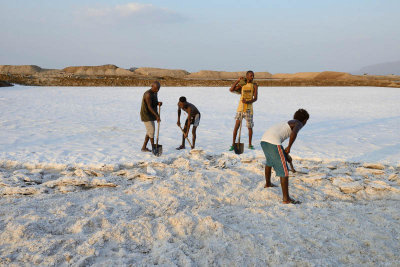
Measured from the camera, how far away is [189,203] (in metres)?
4.19

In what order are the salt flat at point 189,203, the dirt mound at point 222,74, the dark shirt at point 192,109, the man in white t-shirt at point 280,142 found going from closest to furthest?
the salt flat at point 189,203, the man in white t-shirt at point 280,142, the dark shirt at point 192,109, the dirt mound at point 222,74

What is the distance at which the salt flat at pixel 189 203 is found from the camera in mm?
2912

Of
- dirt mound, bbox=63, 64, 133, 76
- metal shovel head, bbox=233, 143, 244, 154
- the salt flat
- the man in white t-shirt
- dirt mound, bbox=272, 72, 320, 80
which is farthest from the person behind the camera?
dirt mound, bbox=272, 72, 320, 80

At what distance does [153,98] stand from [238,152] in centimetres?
213

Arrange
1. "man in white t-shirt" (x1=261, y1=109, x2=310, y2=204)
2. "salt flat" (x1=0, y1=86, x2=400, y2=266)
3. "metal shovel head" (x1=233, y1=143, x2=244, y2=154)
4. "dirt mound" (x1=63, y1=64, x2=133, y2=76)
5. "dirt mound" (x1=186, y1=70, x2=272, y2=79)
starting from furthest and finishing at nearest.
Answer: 1. "dirt mound" (x1=186, y1=70, x2=272, y2=79)
2. "dirt mound" (x1=63, y1=64, x2=133, y2=76)
3. "metal shovel head" (x1=233, y1=143, x2=244, y2=154)
4. "man in white t-shirt" (x1=261, y1=109, x2=310, y2=204)
5. "salt flat" (x1=0, y1=86, x2=400, y2=266)

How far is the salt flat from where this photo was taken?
2.91 m

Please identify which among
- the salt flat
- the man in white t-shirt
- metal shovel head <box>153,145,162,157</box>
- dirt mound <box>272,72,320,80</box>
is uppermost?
dirt mound <box>272,72,320,80</box>

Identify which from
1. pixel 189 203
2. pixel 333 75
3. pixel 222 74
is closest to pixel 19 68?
pixel 222 74

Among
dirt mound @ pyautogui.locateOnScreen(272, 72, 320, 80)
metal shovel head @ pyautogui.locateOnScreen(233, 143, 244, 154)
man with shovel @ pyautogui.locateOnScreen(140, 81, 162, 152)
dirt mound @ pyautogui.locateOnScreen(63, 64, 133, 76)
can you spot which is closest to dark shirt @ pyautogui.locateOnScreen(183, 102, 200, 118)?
man with shovel @ pyautogui.locateOnScreen(140, 81, 162, 152)

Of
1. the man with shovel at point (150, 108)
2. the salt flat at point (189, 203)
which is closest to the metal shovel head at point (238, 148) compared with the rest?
the salt flat at point (189, 203)

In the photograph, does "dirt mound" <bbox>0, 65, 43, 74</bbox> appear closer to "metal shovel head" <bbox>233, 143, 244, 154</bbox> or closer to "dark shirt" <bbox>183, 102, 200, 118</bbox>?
"dark shirt" <bbox>183, 102, 200, 118</bbox>

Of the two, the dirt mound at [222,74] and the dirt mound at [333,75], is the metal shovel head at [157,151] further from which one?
the dirt mound at [222,74]

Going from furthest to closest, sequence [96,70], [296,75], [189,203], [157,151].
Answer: [296,75] < [96,70] < [157,151] < [189,203]

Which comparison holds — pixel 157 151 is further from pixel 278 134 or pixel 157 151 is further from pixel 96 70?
pixel 96 70
